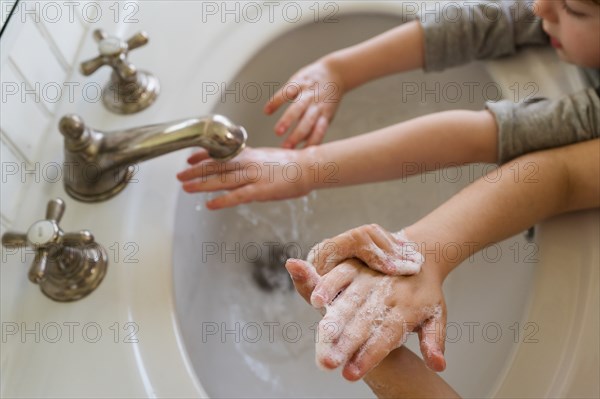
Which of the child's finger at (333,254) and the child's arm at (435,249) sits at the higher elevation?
the child's finger at (333,254)

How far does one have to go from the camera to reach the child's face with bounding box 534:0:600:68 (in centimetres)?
59

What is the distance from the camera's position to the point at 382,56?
76 centimetres

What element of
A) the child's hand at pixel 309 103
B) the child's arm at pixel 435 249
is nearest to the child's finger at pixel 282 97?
the child's hand at pixel 309 103

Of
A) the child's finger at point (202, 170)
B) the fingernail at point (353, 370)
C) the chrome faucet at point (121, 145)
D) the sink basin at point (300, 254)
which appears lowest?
the sink basin at point (300, 254)

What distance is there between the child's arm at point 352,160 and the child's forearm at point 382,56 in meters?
0.12

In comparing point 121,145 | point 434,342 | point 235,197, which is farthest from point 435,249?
point 121,145

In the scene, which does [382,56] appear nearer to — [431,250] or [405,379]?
[431,250]

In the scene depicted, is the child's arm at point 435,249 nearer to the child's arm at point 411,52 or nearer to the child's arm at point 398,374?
the child's arm at point 398,374

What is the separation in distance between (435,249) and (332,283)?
0.13 m

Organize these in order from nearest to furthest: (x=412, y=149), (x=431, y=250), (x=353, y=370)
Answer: (x=353, y=370) < (x=431, y=250) < (x=412, y=149)

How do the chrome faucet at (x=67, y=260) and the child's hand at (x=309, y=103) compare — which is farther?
the child's hand at (x=309, y=103)

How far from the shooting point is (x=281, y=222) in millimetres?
790

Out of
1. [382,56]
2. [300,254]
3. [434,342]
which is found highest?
[382,56]

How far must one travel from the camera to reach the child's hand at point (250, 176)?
2.06 ft
